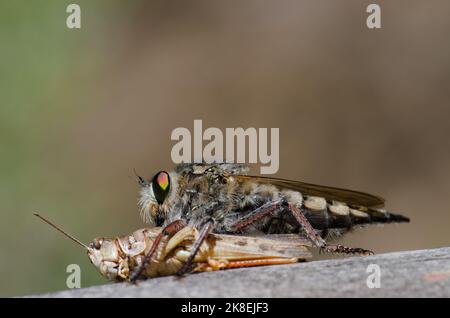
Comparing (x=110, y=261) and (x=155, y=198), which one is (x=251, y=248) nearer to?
(x=110, y=261)

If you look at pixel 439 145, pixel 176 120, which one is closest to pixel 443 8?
pixel 439 145

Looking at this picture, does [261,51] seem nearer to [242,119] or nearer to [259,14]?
[259,14]

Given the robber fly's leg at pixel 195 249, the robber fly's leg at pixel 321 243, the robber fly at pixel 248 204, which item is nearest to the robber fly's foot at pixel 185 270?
the robber fly's leg at pixel 195 249

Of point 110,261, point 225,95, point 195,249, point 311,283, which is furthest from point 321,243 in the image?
point 225,95

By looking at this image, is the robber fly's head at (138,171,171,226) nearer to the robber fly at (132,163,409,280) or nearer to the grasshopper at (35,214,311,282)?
the robber fly at (132,163,409,280)

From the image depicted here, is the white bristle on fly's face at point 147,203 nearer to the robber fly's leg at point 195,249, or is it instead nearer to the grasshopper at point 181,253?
the grasshopper at point 181,253

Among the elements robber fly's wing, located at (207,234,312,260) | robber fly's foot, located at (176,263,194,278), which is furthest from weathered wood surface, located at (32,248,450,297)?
robber fly's wing, located at (207,234,312,260)
